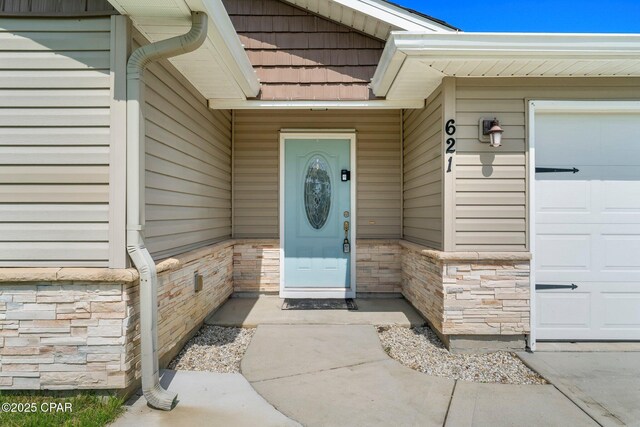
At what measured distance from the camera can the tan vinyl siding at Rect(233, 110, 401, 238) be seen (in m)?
4.47

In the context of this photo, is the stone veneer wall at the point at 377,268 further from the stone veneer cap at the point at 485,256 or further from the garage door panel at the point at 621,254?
the garage door panel at the point at 621,254

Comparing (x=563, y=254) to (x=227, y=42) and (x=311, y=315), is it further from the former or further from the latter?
(x=227, y=42)

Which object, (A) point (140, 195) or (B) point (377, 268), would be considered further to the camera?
(B) point (377, 268)

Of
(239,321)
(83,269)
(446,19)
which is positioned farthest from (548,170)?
(83,269)

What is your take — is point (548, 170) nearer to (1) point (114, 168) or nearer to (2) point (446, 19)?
(2) point (446, 19)

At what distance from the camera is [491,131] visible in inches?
113

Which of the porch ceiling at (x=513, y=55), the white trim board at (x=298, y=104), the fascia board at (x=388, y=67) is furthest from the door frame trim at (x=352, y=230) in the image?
the porch ceiling at (x=513, y=55)

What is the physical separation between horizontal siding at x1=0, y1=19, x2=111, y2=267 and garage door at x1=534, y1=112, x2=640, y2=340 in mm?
3423

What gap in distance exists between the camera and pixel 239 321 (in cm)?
358

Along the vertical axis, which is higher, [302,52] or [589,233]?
[302,52]

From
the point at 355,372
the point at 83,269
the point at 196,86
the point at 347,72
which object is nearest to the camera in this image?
the point at 83,269

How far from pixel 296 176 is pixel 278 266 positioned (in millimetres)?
1177

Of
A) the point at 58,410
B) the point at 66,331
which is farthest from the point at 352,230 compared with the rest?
the point at 58,410

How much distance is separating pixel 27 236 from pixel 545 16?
7.19 meters
